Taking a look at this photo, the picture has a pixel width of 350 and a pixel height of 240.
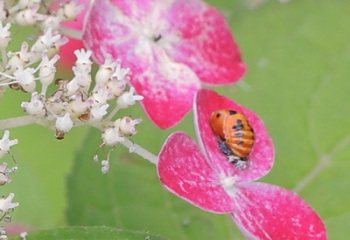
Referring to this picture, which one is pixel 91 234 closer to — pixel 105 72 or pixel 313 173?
pixel 105 72

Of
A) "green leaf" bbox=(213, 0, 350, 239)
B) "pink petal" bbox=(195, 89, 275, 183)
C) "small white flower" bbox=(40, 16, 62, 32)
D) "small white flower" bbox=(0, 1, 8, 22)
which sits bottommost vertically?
"green leaf" bbox=(213, 0, 350, 239)

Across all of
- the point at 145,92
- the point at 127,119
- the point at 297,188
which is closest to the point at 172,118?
the point at 145,92

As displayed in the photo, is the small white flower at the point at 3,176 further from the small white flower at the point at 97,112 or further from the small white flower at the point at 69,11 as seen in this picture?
the small white flower at the point at 69,11

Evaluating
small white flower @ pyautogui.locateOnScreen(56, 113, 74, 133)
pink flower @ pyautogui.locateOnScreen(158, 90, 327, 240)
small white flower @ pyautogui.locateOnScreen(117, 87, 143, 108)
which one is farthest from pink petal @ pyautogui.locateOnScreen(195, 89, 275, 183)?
small white flower @ pyautogui.locateOnScreen(56, 113, 74, 133)

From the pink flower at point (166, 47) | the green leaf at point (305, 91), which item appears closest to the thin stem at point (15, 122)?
the pink flower at point (166, 47)

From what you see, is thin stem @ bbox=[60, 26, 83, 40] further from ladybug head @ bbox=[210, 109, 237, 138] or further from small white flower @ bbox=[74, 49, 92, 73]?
ladybug head @ bbox=[210, 109, 237, 138]

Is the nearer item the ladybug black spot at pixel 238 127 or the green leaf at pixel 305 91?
the ladybug black spot at pixel 238 127

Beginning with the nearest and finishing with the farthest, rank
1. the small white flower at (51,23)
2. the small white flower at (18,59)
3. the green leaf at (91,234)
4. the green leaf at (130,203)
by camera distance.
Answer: the green leaf at (91,234) → the small white flower at (18,59) → the small white flower at (51,23) → the green leaf at (130,203)
